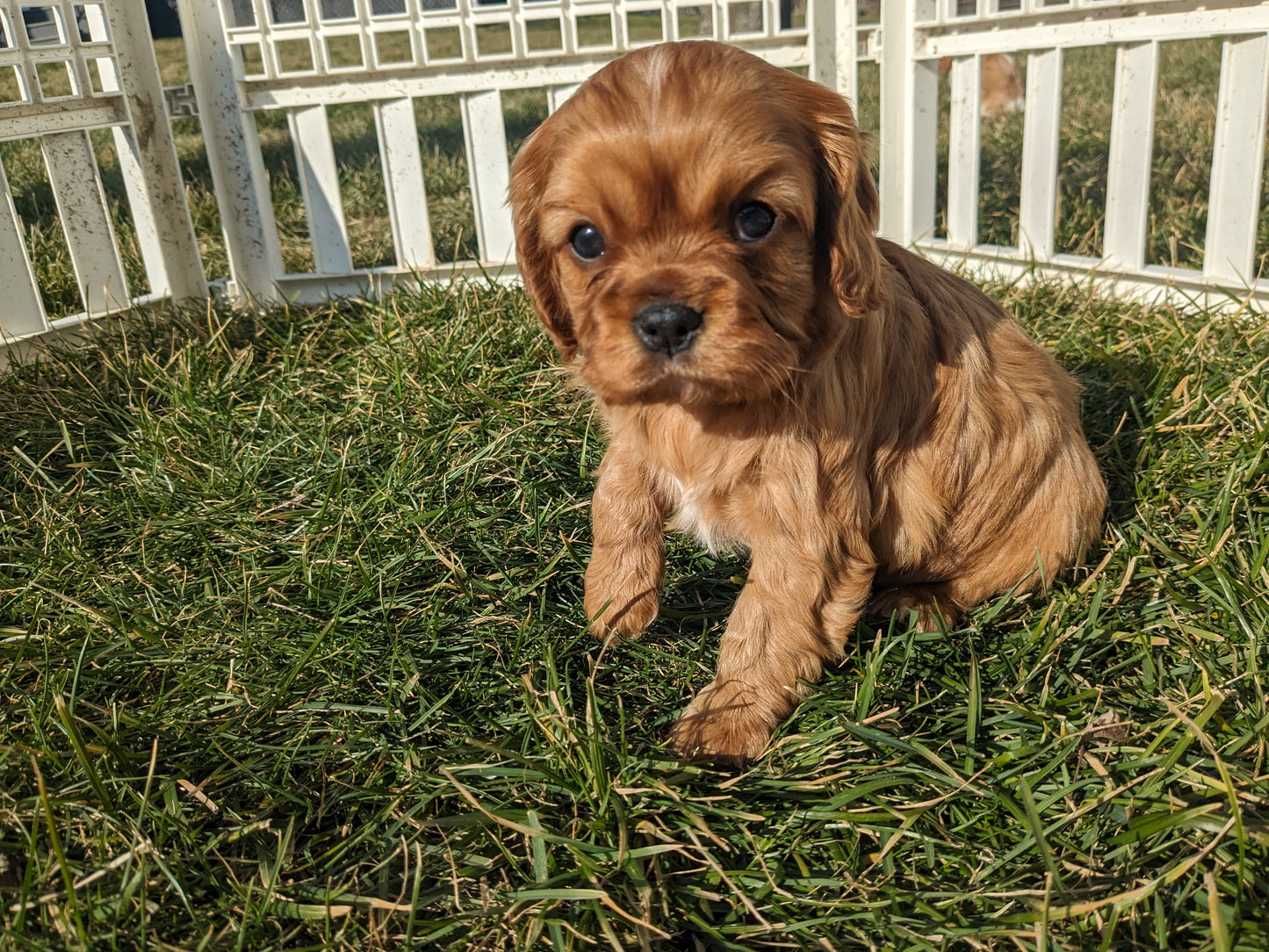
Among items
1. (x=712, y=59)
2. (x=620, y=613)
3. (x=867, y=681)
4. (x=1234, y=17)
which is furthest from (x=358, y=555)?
(x=1234, y=17)

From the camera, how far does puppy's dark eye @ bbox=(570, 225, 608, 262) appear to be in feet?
8.09

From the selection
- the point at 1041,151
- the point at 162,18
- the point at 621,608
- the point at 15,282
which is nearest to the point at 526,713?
the point at 621,608

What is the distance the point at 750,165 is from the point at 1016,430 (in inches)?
50.9

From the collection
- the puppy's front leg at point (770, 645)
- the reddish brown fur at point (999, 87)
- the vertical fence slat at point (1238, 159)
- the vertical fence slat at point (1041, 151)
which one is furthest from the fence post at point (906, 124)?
the reddish brown fur at point (999, 87)

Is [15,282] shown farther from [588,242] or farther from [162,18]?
[588,242]

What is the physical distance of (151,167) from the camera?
205 inches

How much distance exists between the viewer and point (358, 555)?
3205 mm

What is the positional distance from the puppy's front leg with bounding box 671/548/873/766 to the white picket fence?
3.15 m

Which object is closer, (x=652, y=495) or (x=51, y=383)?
(x=652, y=495)

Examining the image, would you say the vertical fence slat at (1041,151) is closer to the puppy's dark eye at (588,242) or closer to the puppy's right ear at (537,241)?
the puppy's right ear at (537,241)

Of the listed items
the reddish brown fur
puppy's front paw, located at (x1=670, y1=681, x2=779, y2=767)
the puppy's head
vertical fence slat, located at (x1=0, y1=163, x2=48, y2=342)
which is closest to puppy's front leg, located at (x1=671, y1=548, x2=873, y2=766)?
puppy's front paw, located at (x1=670, y1=681, x2=779, y2=767)

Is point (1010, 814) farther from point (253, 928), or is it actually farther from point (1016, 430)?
point (253, 928)

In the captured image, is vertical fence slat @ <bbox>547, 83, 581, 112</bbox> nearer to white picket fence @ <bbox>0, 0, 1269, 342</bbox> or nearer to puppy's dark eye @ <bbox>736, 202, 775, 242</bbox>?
white picket fence @ <bbox>0, 0, 1269, 342</bbox>

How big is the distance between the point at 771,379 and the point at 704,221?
417 mm
